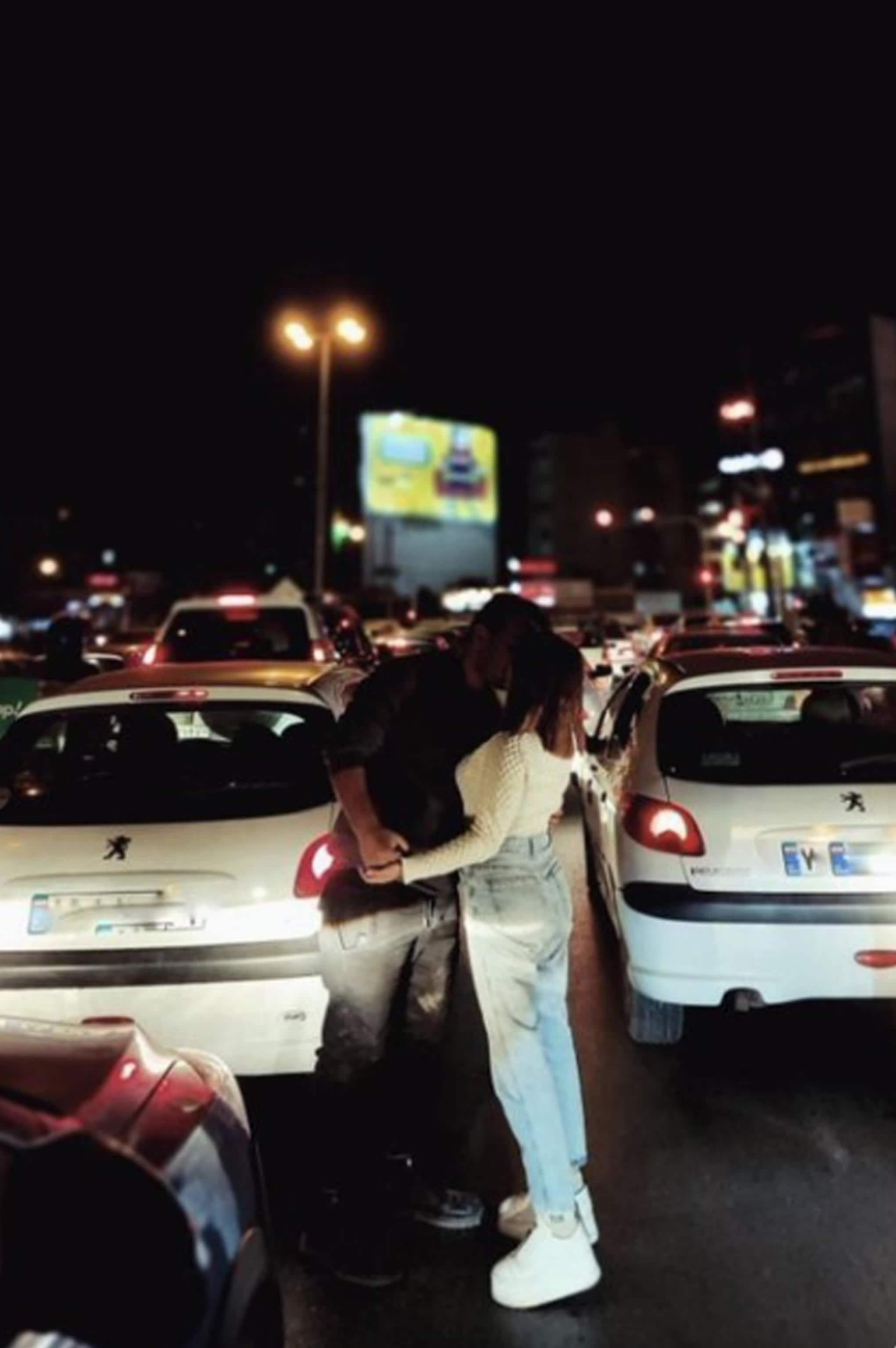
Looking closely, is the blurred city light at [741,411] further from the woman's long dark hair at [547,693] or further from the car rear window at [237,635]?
the woman's long dark hair at [547,693]

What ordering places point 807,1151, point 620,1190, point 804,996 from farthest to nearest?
point 804,996 < point 807,1151 < point 620,1190

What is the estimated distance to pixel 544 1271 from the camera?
3227 millimetres

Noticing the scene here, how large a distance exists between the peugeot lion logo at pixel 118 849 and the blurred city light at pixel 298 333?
64.8ft

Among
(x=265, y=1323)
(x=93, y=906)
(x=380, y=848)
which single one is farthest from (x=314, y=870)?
(x=265, y=1323)

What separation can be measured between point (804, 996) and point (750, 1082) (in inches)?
19.8

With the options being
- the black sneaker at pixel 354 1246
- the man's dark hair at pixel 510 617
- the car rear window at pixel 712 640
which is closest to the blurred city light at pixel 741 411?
the car rear window at pixel 712 640

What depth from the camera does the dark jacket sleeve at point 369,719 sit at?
Result: 11.5ft

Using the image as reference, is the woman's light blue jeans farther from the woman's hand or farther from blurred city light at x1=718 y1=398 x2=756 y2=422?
blurred city light at x1=718 y1=398 x2=756 y2=422

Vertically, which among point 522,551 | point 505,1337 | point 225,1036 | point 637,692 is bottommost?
point 505,1337

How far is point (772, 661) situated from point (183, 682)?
8.82ft

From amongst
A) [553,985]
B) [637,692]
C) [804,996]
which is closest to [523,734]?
[553,985]

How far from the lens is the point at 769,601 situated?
49906mm

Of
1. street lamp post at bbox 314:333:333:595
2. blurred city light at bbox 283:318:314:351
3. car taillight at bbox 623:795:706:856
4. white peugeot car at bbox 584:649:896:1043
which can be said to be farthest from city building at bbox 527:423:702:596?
car taillight at bbox 623:795:706:856

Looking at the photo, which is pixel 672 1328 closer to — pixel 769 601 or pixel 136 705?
pixel 136 705
